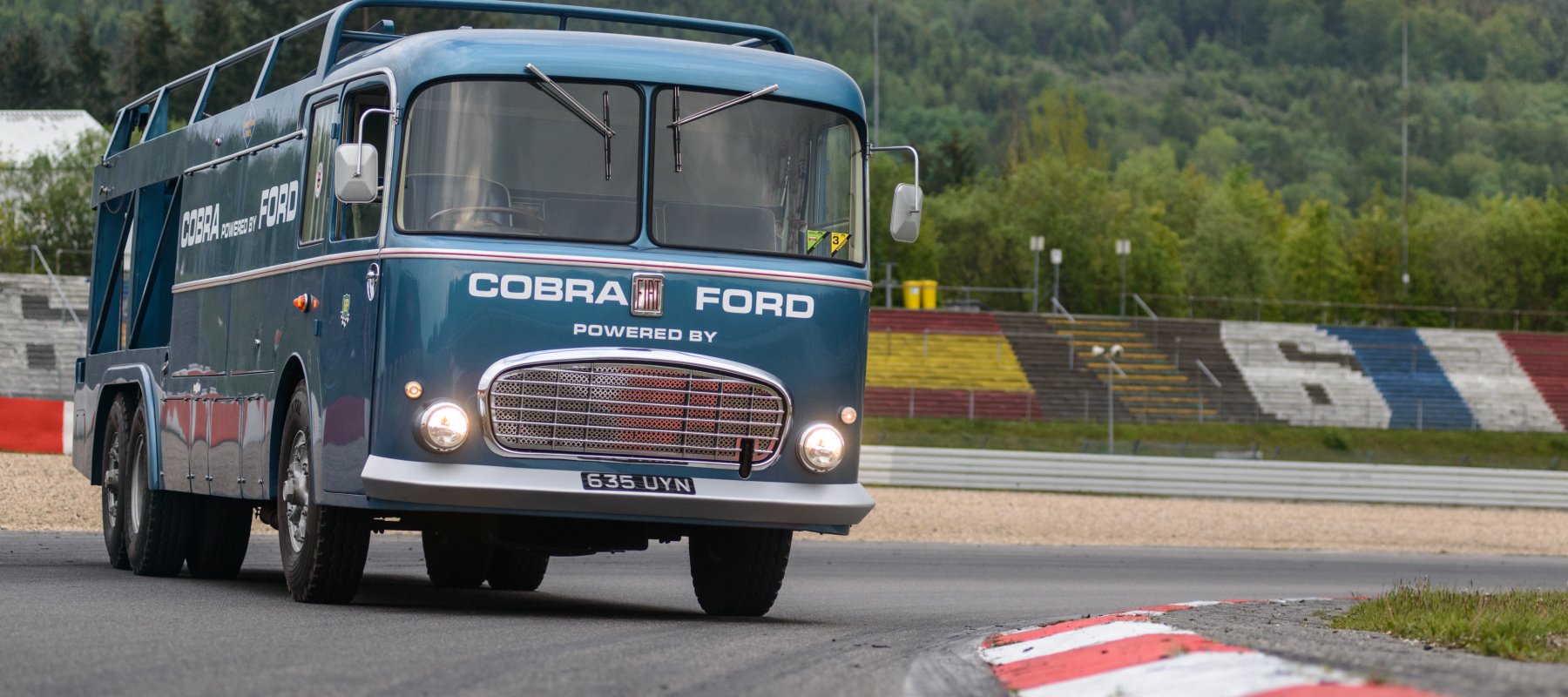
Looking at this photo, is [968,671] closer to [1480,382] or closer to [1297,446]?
[1297,446]

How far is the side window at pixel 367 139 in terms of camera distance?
11.3 meters

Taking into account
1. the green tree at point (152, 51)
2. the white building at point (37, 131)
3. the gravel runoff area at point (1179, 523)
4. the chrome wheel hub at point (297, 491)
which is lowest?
the gravel runoff area at point (1179, 523)

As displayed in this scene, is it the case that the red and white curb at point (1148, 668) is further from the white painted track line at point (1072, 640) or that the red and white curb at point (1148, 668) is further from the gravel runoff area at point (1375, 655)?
the gravel runoff area at point (1375, 655)

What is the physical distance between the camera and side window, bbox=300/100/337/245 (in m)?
12.0

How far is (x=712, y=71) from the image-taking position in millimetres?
11680

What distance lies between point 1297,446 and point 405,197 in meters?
45.8

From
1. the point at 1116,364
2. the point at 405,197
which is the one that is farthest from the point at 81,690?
the point at 1116,364

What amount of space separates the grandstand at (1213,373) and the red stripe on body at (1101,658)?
44.6 metres

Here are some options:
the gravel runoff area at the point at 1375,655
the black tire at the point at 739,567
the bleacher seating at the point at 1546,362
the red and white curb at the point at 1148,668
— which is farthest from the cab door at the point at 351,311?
the bleacher seating at the point at 1546,362

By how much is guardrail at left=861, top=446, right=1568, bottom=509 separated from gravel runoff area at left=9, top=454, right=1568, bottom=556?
0.45 m

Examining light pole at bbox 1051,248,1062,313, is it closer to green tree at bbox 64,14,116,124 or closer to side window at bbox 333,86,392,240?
side window at bbox 333,86,392,240

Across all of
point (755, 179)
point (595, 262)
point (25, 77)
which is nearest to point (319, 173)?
point (595, 262)

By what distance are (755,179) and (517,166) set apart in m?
1.32

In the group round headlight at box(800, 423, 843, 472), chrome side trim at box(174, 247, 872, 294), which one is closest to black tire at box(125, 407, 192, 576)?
chrome side trim at box(174, 247, 872, 294)
